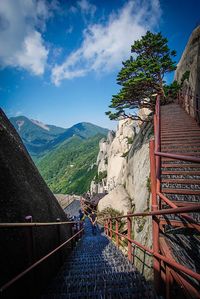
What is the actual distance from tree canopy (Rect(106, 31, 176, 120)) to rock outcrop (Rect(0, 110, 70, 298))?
10827 millimetres

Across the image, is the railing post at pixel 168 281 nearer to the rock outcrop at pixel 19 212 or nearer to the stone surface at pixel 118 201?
the rock outcrop at pixel 19 212

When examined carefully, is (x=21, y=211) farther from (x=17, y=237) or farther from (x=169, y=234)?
(x=169, y=234)

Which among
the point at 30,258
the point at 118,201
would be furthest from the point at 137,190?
the point at 30,258

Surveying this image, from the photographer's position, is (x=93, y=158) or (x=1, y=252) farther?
(x=93, y=158)

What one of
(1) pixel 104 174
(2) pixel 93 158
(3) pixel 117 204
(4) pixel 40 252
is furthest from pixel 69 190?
(4) pixel 40 252

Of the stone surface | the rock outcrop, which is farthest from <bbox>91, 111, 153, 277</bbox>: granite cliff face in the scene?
the rock outcrop

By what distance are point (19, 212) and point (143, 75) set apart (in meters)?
13.4

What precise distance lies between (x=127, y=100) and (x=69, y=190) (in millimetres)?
87492

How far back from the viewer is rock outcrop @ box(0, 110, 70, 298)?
9.99 ft

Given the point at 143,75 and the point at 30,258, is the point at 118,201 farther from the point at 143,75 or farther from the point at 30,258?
the point at 30,258

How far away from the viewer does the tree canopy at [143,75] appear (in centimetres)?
1459

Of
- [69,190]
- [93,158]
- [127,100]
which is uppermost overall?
[93,158]

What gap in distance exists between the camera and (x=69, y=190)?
3851 inches

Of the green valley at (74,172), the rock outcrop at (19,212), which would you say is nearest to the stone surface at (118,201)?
the rock outcrop at (19,212)
